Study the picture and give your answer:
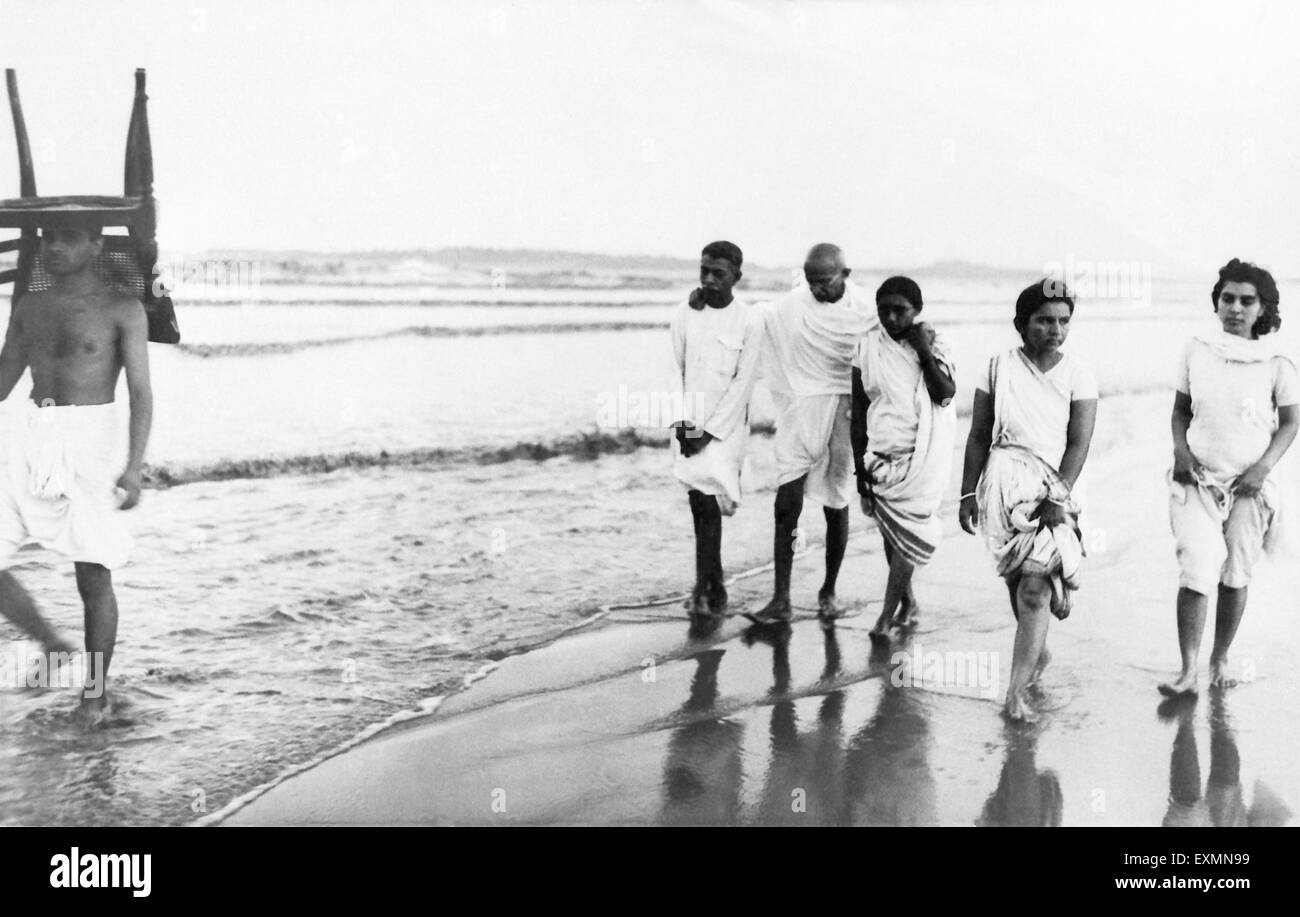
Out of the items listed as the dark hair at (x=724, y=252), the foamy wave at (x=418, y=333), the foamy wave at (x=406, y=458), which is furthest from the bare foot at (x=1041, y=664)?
the foamy wave at (x=406, y=458)

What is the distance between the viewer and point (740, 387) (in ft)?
15.4

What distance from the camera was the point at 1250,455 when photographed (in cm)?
417

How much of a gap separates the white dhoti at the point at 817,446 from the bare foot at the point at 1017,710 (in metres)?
1.07

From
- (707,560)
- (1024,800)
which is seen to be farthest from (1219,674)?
(707,560)

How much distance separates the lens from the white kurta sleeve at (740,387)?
466 centimetres

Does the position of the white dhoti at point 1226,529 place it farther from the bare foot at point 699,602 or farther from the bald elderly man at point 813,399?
the bare foot at point 699,602

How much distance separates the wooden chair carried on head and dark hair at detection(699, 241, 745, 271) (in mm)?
2034

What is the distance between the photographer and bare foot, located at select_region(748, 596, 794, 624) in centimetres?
466

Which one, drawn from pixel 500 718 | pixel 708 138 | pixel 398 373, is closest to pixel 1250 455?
pixel 708 138

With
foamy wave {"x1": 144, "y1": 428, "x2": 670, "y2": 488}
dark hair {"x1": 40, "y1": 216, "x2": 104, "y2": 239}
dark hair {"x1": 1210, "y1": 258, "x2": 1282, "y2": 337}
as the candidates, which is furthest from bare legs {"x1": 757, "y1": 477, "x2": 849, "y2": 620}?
dark hair {"x1": 40, "y1": 216, "x2": 104, "y2": 239}

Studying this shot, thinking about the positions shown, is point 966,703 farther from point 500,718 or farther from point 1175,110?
point 1175,110

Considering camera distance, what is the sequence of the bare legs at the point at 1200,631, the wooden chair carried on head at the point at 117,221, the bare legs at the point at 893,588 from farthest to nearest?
the bare legs at the point at 893,588
the wooden chair carried on head at the point at 117,221
the bare legs at the point at 1200,631

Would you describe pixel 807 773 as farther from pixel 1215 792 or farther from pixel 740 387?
pixel 740 387

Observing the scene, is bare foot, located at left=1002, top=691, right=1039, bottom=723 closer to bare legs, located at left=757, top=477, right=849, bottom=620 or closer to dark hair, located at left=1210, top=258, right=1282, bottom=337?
bare legs, located at left=757, top=477, right=849, bottom=620
